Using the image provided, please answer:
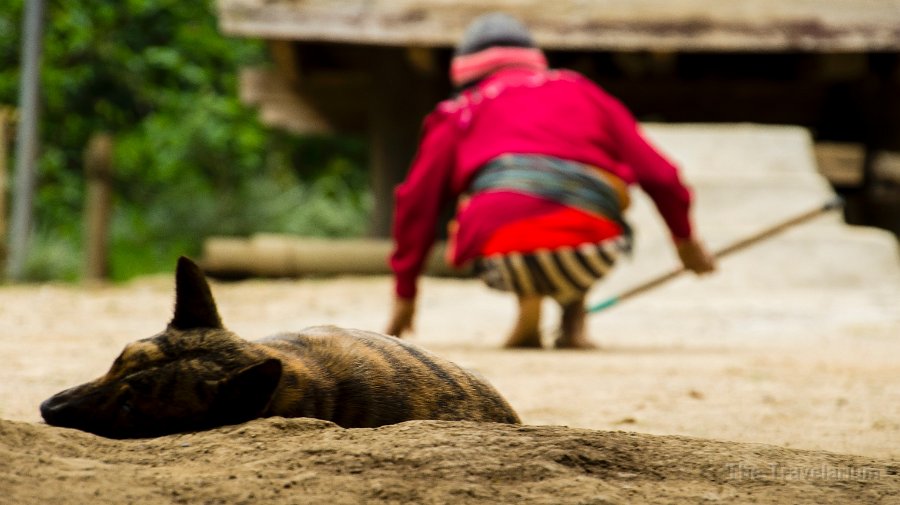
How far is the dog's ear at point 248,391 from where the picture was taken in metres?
2.13

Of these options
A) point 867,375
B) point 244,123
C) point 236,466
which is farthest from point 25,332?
point 244,123

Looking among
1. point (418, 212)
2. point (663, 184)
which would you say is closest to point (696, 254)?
point (663, 184)

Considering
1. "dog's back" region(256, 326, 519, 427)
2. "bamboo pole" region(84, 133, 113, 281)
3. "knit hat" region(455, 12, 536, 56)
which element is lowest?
"bamboo pole" region(84, 133, 113, 281)

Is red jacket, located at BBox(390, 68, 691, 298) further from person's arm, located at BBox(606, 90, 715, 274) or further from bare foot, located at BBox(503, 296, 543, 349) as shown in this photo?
bare foot, located at BBox(503, 296, 543, 349)

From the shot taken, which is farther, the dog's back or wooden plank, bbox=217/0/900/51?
wooden plank, bbox=217/0/900/51

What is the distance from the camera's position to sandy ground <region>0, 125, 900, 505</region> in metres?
1.83

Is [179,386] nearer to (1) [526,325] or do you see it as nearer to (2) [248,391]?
(2) [248,391]

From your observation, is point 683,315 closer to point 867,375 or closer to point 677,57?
point 867,375

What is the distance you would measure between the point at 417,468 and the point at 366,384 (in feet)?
1.54

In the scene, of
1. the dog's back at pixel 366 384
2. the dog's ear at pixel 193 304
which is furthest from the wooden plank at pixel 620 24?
the dog's ear at pixel 193 304

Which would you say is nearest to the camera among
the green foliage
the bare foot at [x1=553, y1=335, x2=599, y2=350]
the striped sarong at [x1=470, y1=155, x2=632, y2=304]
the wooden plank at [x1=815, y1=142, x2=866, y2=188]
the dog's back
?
the dog's back

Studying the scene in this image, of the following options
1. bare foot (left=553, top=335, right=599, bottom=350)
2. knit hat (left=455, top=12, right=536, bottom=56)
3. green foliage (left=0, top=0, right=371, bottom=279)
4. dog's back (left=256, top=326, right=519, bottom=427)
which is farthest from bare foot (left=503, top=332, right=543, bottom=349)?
green foliage (left=0, top=0, right=371, bottom=279)

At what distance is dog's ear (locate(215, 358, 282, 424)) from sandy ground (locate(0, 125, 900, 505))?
54 mm

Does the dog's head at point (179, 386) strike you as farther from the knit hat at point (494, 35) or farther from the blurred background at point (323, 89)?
the blurred background at point (323, 89)
